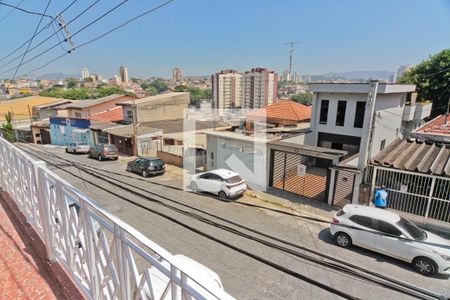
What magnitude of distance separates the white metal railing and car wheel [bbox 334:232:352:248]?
7.48m

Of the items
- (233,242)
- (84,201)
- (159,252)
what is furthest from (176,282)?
(233,242)

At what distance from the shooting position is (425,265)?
7539 millimetres

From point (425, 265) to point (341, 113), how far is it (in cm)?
1196

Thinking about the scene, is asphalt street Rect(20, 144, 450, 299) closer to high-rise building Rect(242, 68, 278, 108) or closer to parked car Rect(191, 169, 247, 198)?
parked car Rect(191, 169, 247, 198)

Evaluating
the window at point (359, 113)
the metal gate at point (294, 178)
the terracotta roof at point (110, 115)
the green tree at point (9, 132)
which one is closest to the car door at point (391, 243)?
the metal gate at point (294, 178)

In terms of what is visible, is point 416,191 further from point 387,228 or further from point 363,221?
point 363,221

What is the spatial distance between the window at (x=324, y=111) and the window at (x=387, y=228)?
1147 centimetres

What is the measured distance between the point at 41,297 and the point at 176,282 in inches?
97.2

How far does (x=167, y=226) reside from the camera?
10195 mm

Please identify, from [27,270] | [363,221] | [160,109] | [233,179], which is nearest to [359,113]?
[233,179]

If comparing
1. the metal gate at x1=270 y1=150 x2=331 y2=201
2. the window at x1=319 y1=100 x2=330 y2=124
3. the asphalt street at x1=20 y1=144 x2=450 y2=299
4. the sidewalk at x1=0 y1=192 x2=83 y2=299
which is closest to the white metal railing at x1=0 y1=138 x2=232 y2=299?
the sidewalk at x1=0 y1=192 x2=83 y2=299

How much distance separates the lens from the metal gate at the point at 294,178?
1362 cm

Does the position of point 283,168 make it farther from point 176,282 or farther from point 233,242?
point 176,282

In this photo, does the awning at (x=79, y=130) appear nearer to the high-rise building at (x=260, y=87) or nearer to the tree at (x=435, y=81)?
the tree at (x=435, y=81)
